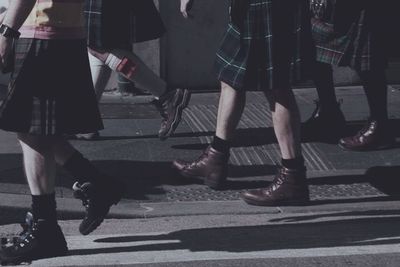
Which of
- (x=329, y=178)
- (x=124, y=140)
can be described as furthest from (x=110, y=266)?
(x=124, y=140)

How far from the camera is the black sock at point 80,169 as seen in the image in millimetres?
5844

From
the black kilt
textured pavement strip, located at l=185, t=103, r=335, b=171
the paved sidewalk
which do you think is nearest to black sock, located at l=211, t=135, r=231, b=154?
Result: the paved sidewalk

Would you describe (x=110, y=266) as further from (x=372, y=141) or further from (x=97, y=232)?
(x=372, y=141)

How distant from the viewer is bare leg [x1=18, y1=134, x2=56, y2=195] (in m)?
5.55

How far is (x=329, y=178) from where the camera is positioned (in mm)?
7309

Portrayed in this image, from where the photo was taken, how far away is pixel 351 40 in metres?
7.82

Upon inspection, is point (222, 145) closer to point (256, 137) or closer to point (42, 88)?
point (256, 137)

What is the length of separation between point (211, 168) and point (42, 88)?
175 cm

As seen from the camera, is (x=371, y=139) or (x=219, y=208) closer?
(x=219, y=208)

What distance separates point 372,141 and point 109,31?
1920 mm

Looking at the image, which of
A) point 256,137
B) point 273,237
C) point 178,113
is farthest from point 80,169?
point 256,137

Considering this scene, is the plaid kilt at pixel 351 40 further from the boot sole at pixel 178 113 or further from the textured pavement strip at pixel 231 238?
the textured pavement strip at pixel 231 238

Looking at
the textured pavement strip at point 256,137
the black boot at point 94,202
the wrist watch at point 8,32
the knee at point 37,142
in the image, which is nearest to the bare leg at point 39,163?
the knee at point 37,142

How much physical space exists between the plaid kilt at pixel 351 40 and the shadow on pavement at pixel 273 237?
5.70ft
